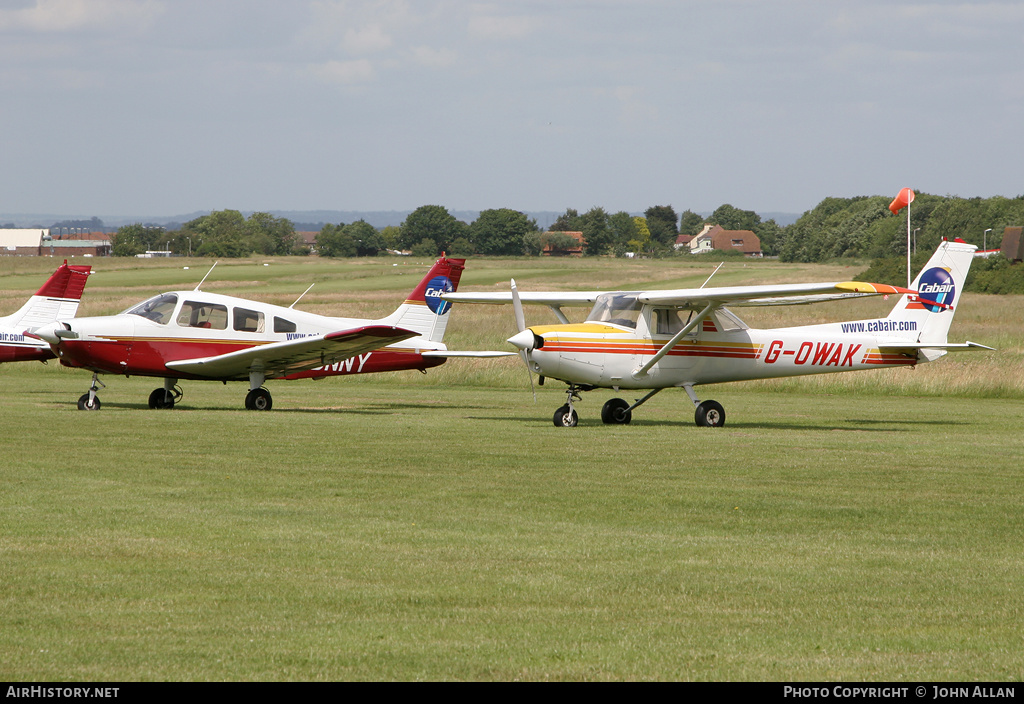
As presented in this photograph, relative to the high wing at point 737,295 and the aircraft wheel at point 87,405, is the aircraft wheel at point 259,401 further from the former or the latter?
the high wing at point 737,295

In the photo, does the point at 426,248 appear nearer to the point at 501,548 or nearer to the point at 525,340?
the point at 525,340

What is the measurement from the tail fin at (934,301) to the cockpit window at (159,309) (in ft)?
37.6

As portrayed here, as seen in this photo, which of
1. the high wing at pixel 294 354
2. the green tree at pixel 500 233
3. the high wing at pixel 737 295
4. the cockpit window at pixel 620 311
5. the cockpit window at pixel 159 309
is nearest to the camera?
the high wing at pixel 737 295

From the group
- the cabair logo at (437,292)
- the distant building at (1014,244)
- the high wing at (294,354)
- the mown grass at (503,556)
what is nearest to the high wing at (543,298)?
the high wing at (294,354)

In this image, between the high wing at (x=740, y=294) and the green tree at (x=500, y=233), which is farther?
the green tree at (x=500, y=233)

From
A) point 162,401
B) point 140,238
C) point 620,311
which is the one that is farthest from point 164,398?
point 140,238

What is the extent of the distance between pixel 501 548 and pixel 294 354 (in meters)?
11.4

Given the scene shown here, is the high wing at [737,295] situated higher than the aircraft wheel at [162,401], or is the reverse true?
the high wing at [737,295]

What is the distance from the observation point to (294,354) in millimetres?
18547

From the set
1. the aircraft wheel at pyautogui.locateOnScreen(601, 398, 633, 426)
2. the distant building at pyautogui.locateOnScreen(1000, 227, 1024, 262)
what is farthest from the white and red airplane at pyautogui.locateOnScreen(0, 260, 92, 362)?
the distant building at pyautogui.locateOnScreen(1000, 227, 1024, 262)

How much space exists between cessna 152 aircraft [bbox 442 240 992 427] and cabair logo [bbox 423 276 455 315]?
6.92ft

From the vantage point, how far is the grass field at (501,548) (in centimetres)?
527

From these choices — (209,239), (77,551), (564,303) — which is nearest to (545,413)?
(564,303)

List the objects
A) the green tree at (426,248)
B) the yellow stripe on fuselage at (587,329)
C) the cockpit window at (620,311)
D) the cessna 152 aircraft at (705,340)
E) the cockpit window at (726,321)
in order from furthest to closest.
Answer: the green tree at (426,248) < the cockpit window at (726,321) < the cockpit window at (620,311) < the cessna 152 aircraft at (705,340) < the yellow stripe on fuselage at (587,329)
